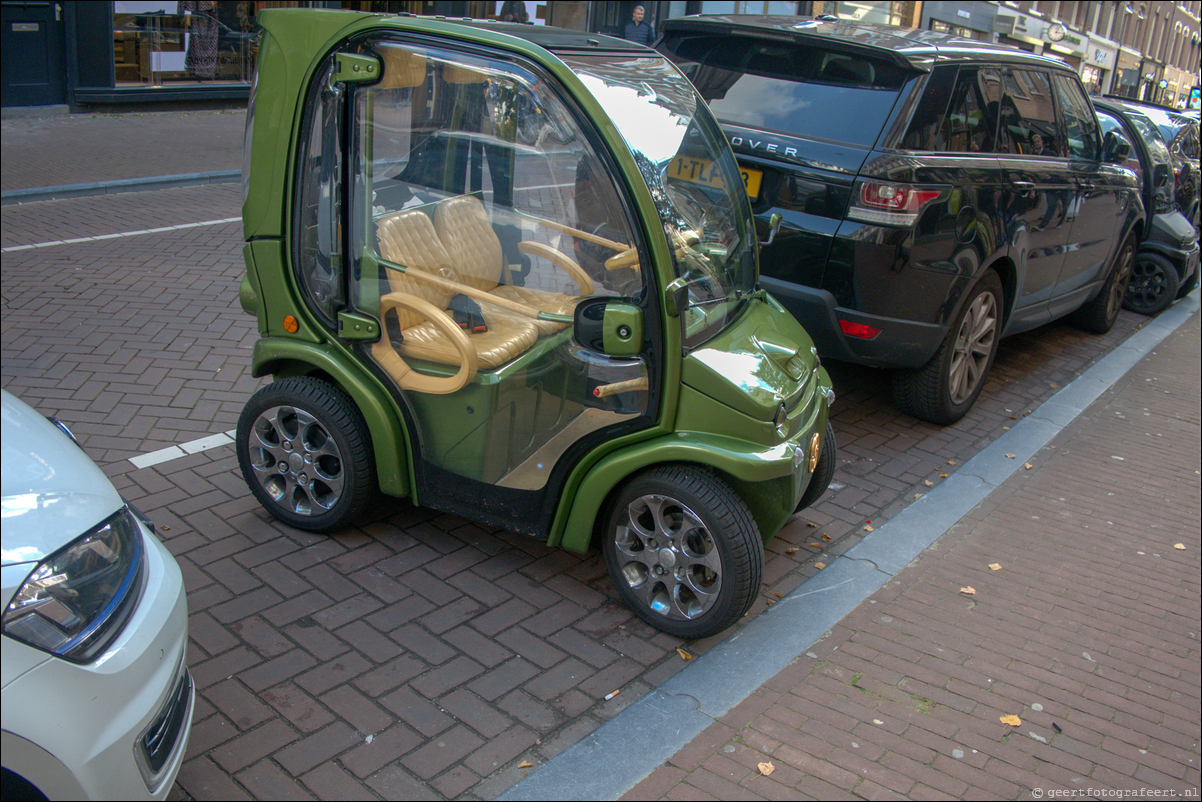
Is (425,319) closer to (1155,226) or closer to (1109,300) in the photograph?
(1109,300)

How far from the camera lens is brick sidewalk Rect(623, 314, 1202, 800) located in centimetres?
302

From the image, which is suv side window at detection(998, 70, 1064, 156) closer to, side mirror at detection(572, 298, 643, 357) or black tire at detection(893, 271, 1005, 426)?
black tire at detection(893, 271, 1005, 426)

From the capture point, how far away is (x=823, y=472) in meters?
4.28

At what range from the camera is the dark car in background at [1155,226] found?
29.7 feet

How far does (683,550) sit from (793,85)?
2951 mm

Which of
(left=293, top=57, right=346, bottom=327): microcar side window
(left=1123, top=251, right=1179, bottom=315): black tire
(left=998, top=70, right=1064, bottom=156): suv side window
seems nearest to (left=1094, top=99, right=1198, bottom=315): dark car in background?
(left=1123, top=251, right=1179, bottom=315): black tire

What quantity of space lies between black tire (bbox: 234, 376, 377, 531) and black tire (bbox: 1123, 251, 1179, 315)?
810 cm

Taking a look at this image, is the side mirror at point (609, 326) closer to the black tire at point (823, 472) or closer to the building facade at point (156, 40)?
the black tire at point (823, 472)

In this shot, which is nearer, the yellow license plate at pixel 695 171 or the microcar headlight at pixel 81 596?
the microcar headlight at pixel 81 596

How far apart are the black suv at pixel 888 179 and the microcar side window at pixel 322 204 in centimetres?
237

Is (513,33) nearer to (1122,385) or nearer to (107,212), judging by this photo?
(1122,385)

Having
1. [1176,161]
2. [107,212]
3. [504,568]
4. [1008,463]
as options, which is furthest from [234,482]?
[1176,161]

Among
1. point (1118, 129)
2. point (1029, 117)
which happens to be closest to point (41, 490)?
point (1029, 117)

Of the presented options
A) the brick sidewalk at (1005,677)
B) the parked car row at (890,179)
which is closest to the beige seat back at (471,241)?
the brick sidewalk at (1005,677)
